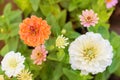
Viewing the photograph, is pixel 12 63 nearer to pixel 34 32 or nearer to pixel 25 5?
pixel 34 32

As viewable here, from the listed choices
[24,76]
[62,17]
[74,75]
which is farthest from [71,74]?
[62,17]

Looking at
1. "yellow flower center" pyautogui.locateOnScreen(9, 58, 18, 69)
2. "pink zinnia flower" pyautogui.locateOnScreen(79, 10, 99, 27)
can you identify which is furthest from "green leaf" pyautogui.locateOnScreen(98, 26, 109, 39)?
"yellow flower center" pyautogui.locateOnScreen(9, 58, 18, 69)

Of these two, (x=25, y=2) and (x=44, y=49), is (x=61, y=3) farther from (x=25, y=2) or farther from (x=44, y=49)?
(x=44, y=49)

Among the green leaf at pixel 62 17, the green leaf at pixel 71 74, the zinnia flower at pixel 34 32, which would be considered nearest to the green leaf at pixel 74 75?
the green leaf at pixel 71 74

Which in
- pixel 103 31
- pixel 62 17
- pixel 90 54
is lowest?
pixel 90 54

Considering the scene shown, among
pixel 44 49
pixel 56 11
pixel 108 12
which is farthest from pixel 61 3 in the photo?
pixel 44 49

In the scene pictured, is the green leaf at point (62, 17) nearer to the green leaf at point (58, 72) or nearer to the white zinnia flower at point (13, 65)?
the green leaf at point (58, 72)
